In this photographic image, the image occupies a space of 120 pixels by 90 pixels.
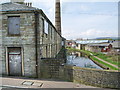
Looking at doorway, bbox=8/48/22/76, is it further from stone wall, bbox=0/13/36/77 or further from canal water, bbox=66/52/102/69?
canal water, bbox=66/52/102/69

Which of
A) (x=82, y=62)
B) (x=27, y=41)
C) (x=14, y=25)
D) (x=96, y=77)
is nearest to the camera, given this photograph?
(x=96, y=77)

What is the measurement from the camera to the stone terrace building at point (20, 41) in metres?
7.63

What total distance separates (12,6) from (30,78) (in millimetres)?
6470

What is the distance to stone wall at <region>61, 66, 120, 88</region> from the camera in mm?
6258

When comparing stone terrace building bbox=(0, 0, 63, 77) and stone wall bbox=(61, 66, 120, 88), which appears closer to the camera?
stone wall bbox=(61, 66, 120, 88)

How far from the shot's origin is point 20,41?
7.71 metres

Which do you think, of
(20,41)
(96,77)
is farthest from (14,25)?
(96,77)

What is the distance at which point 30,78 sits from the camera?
7441 millimetres

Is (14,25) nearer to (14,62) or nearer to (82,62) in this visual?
(14,62)

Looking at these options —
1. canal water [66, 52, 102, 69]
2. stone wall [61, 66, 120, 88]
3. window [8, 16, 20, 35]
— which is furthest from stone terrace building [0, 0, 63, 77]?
canal water [66, 52, 102, 69]

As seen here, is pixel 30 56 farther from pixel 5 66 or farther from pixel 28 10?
pixel 28 10

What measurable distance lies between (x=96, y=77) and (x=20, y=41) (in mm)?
6542

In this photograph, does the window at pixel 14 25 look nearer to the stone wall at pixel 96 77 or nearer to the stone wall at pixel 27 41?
the stone wall at pixel 27 41

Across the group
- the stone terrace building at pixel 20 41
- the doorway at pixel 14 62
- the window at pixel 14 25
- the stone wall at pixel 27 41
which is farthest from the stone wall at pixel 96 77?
the window at pixel 14 25
